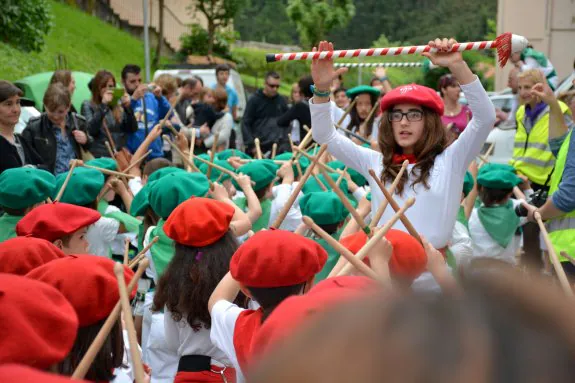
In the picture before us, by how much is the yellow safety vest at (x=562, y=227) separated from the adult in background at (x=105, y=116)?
15.1ft

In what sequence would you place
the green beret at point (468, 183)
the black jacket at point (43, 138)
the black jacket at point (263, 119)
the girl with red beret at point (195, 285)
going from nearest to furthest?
1. the girl with red beret at point (195, 285)
2. the green beret at point (468, 183)
3. the black jacket at point (43, 138)
4. the black jacket at point (263, 119)

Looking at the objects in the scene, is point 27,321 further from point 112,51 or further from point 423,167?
point 112,51

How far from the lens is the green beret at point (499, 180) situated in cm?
627

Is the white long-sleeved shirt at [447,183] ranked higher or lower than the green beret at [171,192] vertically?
higher

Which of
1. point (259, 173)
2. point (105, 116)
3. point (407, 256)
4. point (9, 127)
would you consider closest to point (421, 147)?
point (407, 256)

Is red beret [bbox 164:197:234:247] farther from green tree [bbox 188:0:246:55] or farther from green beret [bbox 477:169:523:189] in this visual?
green tree [bbox 188:0:246:55]

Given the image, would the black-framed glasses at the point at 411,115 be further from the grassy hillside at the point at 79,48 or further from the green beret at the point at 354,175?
the grassy hillside at the point at 79,48

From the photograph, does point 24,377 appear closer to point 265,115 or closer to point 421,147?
point 421,147

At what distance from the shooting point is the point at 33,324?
195 cm

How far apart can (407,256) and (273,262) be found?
0.62 meters

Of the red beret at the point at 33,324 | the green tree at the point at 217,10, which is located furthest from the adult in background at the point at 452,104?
the green tree at the point at 217,10

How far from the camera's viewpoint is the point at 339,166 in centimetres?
716

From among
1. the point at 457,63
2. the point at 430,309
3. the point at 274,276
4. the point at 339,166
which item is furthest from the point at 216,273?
the point at 339,166

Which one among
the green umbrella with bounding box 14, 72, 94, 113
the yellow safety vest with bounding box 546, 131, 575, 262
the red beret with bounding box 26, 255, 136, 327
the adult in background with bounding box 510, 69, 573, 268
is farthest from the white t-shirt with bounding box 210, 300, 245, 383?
the green umbrella with bounding box 14, 72, 94, 113
